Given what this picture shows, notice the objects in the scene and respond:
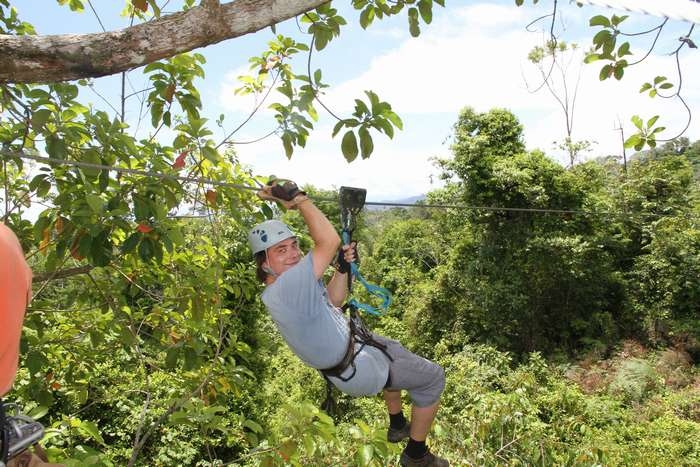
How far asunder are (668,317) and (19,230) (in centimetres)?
1096

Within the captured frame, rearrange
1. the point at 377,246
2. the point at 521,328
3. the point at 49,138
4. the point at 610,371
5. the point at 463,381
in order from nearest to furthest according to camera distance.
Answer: the point at 49,138
the point at 463,381
the point at 610,371
the point at 521,328
the point at 377,246

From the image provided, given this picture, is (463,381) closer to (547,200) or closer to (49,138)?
(547,200)

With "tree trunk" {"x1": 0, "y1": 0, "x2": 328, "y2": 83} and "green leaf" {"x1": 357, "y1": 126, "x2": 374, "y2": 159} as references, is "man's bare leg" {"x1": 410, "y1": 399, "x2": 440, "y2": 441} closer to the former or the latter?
"green leaf" {"x1": 357, "y1": 126, "x2": 374, "y2": 159}

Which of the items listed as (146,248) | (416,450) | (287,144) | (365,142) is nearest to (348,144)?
(365,142)

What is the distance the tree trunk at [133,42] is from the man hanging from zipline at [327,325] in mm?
504

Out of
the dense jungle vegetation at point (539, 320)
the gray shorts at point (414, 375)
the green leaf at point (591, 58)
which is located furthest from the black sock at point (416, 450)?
the dense jungle vegetation at point (539, 320)

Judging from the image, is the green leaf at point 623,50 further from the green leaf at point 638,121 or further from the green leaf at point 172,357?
the green leaf at point 172,357

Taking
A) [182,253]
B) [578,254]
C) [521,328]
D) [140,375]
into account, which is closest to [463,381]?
[521,328]

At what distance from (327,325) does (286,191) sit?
0.45m

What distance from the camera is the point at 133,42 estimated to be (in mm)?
1215

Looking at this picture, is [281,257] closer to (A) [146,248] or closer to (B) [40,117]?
(A) [146,248]

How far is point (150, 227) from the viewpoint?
1793mm

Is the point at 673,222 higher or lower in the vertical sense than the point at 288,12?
lower

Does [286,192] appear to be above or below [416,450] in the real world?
above
